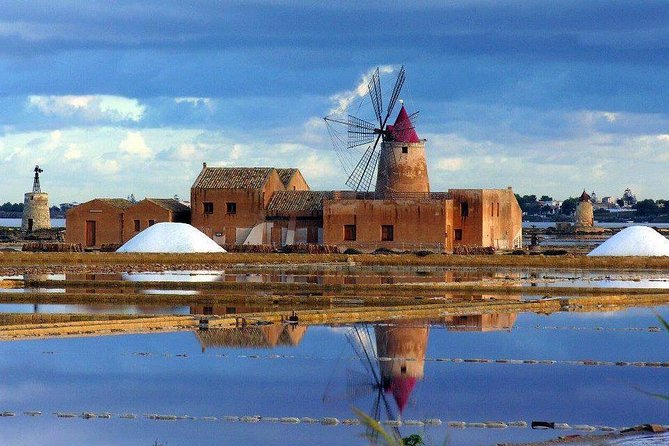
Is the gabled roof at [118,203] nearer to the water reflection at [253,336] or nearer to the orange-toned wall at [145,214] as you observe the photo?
the orange-toned wall at [145,214]

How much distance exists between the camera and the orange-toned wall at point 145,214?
3803cm

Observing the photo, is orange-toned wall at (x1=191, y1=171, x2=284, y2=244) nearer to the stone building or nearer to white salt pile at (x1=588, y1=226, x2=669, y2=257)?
the stone building

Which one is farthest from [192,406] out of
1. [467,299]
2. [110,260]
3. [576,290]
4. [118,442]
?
[110,260]

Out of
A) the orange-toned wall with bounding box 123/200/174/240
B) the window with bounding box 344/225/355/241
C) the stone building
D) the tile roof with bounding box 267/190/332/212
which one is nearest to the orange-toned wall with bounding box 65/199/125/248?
the stone building

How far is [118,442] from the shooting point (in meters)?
8.87

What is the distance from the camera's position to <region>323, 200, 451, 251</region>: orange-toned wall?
35625 millimetres

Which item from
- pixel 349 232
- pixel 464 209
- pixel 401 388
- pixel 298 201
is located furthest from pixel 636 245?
pixel 401 388

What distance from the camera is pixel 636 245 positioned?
3556cm

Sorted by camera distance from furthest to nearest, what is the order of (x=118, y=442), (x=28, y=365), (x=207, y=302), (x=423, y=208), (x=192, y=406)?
(x=423, y=208), (x=207, y=302), (x=28, y=365), (x=192, y=406), (x=118, y=442)

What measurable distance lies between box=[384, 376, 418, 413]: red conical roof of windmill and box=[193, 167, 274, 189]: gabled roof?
25.4m

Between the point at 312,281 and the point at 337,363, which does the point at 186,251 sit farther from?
the point at 337,363

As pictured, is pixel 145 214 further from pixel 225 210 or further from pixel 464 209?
pixel 464 209

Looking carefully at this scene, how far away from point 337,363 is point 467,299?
8506 mm

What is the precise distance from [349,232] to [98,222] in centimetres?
781
